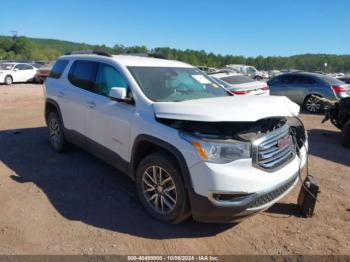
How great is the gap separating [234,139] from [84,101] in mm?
2755

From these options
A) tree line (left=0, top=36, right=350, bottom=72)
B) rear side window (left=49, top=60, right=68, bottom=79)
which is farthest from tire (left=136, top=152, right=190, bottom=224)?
tree line (left=0, top=36, right=350, bottom=72)

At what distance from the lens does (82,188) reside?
4871 millimetres

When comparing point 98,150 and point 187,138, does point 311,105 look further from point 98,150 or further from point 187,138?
point 187,138

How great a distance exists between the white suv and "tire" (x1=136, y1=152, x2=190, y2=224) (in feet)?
0.04

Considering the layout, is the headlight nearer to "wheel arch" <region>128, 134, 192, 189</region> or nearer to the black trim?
"wheel arch" <region>128, 134, 192, 189</region>

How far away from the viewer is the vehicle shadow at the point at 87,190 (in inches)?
152

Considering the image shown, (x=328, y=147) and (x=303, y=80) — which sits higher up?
(x=303, y=80)

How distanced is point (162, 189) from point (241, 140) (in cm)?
111

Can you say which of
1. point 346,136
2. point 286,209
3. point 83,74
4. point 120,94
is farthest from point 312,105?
point 120,94

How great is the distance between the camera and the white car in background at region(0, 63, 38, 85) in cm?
2364

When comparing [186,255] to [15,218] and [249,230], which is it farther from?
[15,218]

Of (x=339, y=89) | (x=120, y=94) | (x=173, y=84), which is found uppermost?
(x=173, y=84)

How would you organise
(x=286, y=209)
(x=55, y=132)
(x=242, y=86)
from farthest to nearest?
(x=242, y=86), (x=55, y=132), (x=286, y=209)

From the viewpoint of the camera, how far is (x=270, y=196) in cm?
355
